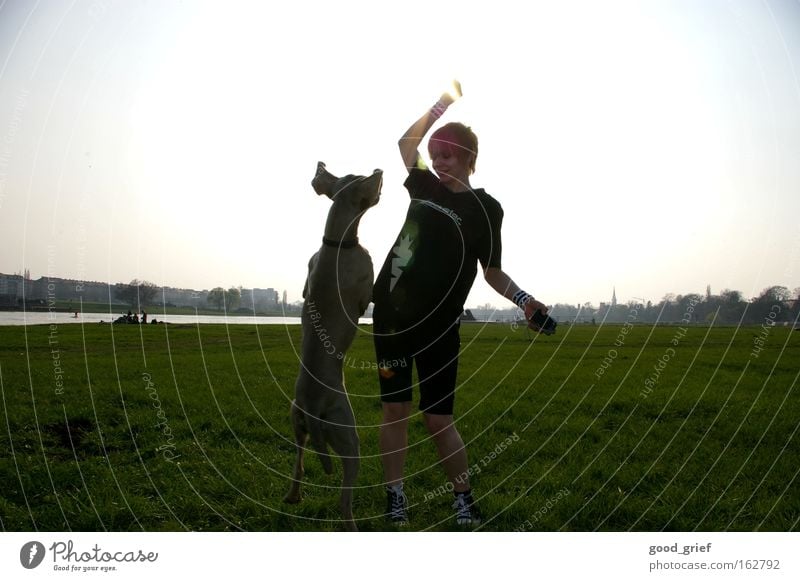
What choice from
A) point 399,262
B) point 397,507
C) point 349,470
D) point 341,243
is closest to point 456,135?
point 399,262

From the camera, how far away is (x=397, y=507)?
14.1 feet

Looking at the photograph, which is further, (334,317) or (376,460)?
(376,460)

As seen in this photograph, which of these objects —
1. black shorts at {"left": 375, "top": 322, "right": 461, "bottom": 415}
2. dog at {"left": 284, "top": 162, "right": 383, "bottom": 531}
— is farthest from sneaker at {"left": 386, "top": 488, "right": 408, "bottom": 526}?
dog at {"left": 284, "top": 162, "right": 383, "bottom": 531}

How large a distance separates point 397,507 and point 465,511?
0.53 m

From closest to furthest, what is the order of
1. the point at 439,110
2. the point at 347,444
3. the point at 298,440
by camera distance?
the point at 347,444, the point at 298,440, the point at 439,110

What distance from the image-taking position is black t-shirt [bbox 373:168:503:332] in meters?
3.74

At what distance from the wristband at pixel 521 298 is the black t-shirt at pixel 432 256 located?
0.30 metres

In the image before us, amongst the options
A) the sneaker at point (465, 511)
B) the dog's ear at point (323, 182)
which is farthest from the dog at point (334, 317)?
the sneaker at point (465, 511)

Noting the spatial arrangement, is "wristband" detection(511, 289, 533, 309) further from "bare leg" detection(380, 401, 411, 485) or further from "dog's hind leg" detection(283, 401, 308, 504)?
"dog's hind leg" detection(283, 401, 308, 504)

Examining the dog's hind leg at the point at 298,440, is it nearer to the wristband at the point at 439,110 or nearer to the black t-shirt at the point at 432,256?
the black t-shirt at the point at 432,256

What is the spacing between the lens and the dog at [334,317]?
10.1ft

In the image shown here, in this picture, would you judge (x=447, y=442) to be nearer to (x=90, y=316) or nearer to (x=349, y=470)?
(x=349, y=470)

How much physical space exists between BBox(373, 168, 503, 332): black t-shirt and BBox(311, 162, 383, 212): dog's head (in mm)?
738
